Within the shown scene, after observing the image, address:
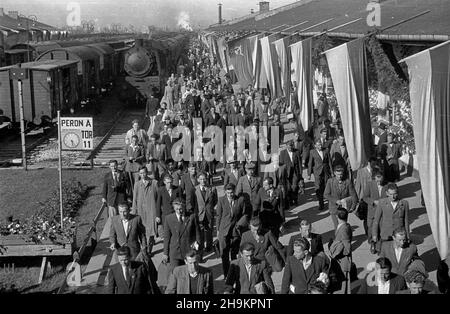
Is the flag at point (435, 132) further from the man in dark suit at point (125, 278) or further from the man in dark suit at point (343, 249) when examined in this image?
the man in dark suit at point (125, 278)

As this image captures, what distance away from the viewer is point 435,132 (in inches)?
303

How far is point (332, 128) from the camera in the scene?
16359mm

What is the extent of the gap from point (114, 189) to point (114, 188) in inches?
0.8

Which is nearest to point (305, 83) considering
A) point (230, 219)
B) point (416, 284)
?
point (230, 219)

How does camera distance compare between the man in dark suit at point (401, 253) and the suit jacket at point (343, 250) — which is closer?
the man in dark suit at point (401, 253)

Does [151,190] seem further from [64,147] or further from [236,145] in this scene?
[236,145]

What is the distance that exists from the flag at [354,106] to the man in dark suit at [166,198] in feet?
10.4

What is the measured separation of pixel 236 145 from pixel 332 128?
8.47ft

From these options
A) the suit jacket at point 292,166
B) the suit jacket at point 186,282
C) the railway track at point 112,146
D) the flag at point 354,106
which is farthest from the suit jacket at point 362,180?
the railway track at point 112,146

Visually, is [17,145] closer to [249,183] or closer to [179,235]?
[249,183]

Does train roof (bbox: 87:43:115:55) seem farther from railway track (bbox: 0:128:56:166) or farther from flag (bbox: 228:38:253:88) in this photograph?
railway track (bbox: 0:128:56:166)

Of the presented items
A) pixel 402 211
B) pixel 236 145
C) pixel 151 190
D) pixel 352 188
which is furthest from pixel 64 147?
pixel 402 211

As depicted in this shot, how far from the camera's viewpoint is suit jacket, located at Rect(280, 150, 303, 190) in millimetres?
12641

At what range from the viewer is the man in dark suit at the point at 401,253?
7.56 metres
